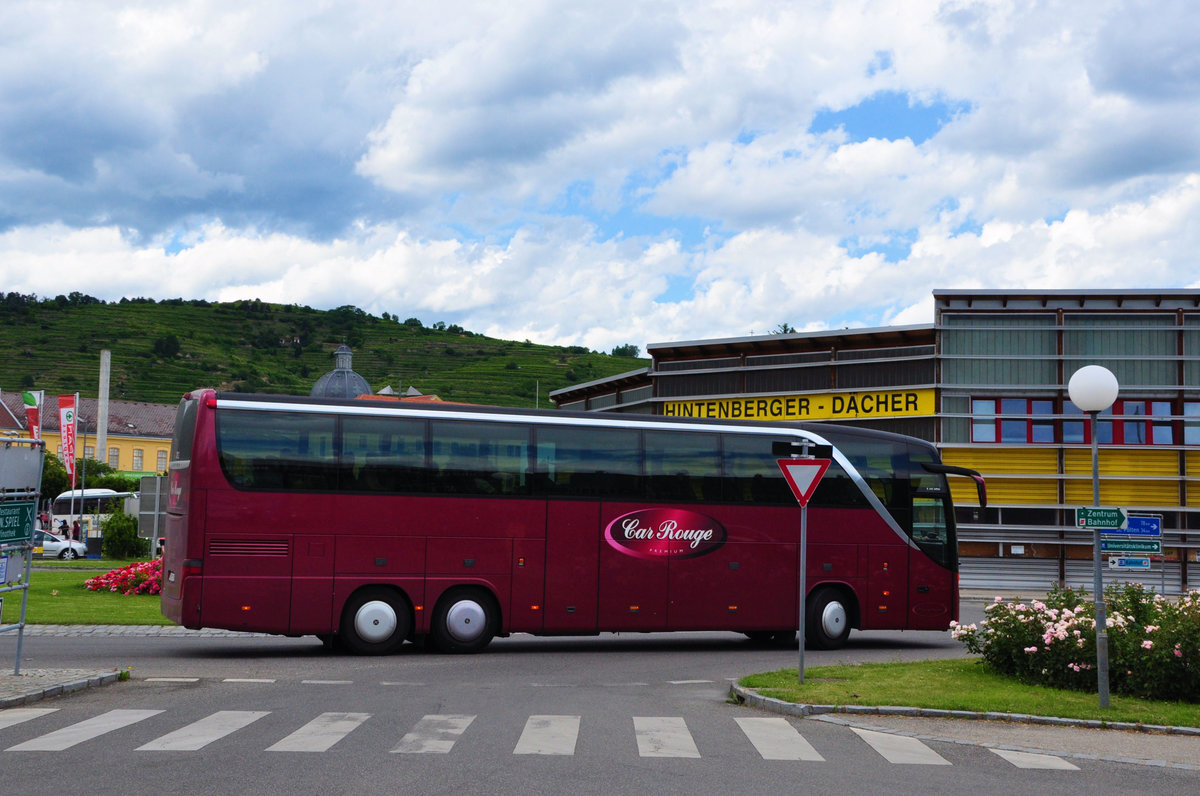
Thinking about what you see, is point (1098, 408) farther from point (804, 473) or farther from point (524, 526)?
point (524, 526)

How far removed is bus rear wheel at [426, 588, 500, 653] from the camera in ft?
60.6

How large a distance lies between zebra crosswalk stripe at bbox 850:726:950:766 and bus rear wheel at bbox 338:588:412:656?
28.2 feet

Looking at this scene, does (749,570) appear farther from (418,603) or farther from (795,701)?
(795,701)

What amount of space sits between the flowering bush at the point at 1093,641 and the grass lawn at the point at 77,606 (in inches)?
579

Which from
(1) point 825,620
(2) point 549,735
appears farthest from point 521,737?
(1) point 825,620

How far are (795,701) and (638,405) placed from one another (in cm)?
3463

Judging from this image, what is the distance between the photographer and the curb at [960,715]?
37.6 ft

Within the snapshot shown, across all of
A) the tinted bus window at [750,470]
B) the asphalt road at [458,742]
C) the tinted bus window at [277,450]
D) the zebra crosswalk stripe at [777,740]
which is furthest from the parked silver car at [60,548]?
the zebra crosswalk stripe at [777,740]

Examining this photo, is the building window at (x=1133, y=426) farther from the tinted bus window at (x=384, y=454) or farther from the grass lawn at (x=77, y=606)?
the grass lawn at (x=77, y=606)

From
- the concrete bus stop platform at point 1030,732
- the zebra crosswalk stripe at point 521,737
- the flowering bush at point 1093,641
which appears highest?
the flowering bush at point 1093,641

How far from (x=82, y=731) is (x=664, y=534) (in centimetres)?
1068

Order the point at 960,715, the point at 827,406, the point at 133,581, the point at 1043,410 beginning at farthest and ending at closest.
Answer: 1. the point at 827,406
2. the point at 1043,410
3. the point at 133,581
4. the point at 960,715

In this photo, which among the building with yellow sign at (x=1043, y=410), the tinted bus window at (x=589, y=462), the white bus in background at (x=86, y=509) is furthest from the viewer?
the white bus in background at (x=86, y=509)

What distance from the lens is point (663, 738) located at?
1052cm
